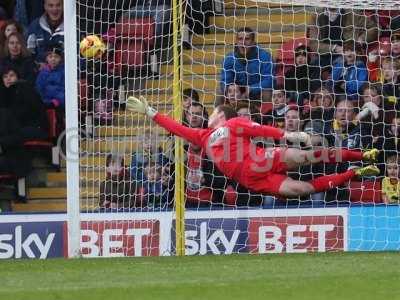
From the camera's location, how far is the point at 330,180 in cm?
1344

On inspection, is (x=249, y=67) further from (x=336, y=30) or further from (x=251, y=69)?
(x=336, y=30)

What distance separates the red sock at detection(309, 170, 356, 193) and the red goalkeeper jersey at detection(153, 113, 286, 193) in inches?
19.3

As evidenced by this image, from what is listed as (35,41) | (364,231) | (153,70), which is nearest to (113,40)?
(153,70)

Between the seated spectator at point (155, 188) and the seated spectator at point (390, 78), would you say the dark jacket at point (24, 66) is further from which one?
the seated spectator at point (390, 78)

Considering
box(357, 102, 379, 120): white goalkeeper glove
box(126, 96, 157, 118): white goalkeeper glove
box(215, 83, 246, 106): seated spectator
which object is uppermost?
box(126, 96, 157, 118): white goalkeeper glove

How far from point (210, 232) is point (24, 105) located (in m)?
3.40

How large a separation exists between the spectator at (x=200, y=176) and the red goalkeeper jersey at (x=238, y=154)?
1.99ft

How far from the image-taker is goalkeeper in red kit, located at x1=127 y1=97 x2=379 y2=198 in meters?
13.4

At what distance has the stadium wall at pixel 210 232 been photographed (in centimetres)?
1373

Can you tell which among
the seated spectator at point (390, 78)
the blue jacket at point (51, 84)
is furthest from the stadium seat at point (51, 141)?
the seated spectator at point (390, 78)

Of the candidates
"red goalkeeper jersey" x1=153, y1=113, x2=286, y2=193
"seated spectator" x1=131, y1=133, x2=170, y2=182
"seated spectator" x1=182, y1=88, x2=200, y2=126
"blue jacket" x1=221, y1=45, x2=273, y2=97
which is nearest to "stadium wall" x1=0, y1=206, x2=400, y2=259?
"red goalkeeper jersey" x1=153, y1=113, x2=286, y2=193

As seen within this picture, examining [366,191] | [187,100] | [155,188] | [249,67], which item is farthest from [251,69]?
[366,191]

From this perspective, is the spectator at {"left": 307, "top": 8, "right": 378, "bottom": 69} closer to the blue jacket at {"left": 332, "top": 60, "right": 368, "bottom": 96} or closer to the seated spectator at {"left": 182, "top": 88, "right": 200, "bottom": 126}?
the blue jacket at {"left": 332, "top": 60, "right": 368, "bottom": 96}

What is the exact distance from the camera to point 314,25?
1521 centimetres
